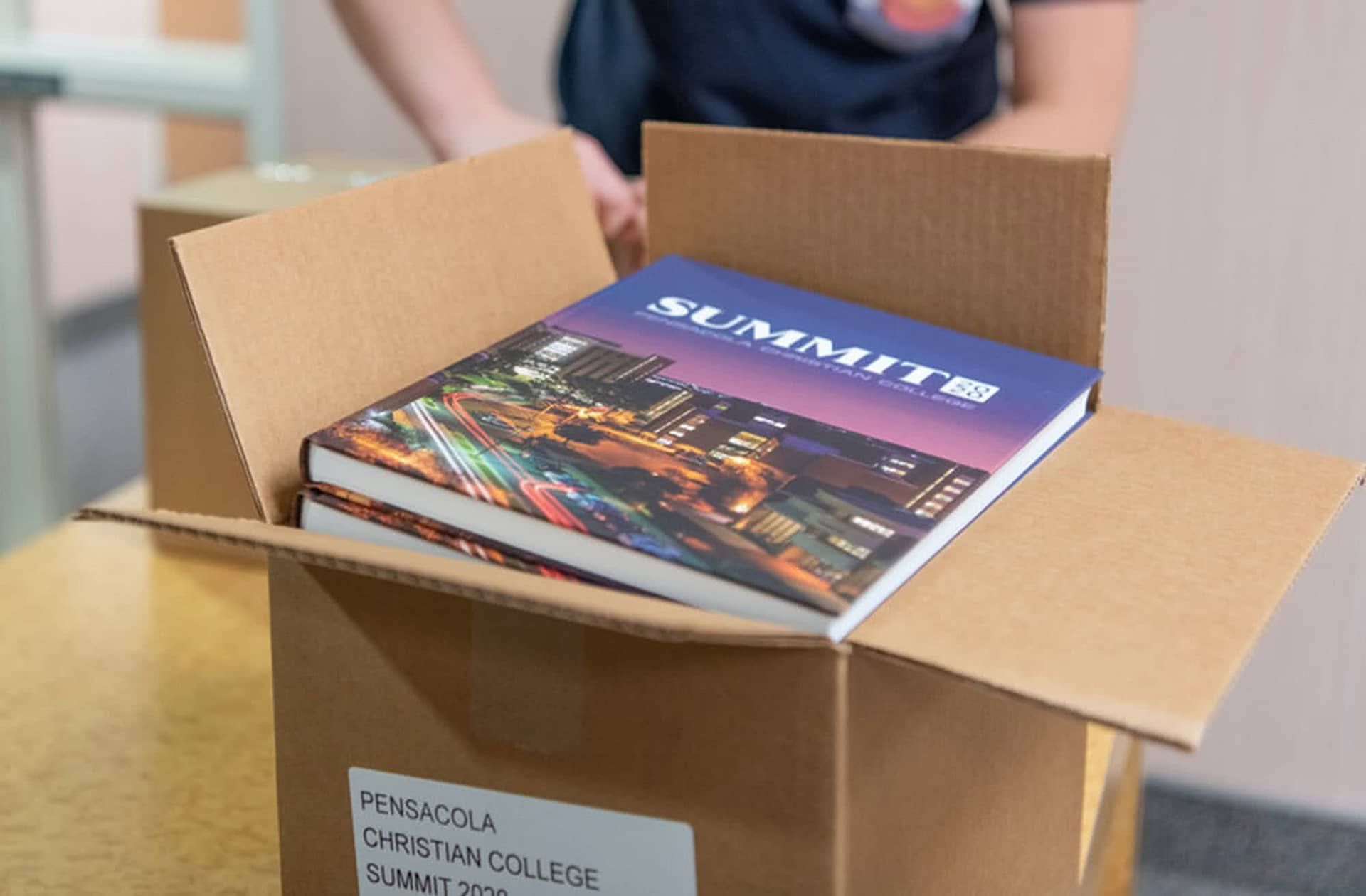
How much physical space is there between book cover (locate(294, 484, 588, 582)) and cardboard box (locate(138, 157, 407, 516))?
1.45 feet

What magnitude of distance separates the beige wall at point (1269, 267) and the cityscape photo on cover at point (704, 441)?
1.17 meters

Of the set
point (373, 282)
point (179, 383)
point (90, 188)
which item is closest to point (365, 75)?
point (90, 188)

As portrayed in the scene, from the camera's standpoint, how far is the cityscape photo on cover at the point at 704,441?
46 cm

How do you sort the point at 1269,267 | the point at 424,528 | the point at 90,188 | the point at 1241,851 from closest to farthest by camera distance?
the point at 424,528, the point at 1269,267, the point at 1241,851, the point at 90,188

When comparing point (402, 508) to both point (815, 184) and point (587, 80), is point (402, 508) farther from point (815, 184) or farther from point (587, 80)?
point (587, 80)

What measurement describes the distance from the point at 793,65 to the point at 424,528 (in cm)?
63

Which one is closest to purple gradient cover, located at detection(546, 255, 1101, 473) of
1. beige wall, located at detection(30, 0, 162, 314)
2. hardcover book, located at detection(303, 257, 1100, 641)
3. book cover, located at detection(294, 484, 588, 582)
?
hardcover book, located at detection(303, 257, 1100, 641)

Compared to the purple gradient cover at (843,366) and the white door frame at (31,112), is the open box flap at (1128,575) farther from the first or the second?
the white door frame at (31,112)

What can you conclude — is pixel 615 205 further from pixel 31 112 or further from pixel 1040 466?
pixel 31 112

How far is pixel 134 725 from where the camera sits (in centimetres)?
77

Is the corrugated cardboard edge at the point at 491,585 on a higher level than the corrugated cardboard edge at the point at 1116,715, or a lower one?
higher

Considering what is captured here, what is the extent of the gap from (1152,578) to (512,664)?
0.23 m

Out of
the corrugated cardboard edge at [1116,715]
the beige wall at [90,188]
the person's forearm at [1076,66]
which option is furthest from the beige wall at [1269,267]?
the beige wall at [90,188]

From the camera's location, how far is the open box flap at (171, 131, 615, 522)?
0.51m
